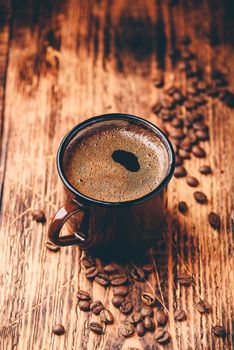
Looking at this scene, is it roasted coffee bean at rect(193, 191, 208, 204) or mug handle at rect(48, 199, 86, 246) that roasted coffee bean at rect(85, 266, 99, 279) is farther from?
roasted coffee bean at rect(193, 191, 208, 204)

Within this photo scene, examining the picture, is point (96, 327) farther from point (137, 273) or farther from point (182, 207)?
point (182, 207)

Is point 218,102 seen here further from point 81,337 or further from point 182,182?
point 81,337

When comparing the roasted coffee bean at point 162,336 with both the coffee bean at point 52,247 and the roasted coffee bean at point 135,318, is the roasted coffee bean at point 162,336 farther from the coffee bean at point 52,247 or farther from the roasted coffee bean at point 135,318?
the coffee bean at point 52,247

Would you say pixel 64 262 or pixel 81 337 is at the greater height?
pixel 64 262

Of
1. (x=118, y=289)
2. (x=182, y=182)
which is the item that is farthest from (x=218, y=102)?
(x=118, y=289)

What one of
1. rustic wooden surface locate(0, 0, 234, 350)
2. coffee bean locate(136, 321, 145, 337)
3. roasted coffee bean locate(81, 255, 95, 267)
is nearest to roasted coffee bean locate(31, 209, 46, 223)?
rustic wooden surface locate(0, 0, 234, 350)

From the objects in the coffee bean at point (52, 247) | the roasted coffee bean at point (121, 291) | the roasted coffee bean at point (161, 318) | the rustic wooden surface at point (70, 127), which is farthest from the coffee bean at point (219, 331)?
the coffee bean at point (52, 247)
